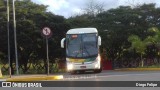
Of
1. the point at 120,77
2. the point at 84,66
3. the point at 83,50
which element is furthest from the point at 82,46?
the point at 120,77

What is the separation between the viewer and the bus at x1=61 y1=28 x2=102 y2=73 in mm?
32156

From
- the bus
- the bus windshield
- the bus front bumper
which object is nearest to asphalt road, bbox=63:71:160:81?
the bus front bumper

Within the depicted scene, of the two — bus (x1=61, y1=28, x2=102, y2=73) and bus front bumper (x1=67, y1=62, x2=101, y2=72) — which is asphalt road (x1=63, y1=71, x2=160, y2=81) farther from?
bus (x1=61, y1=28, x2=102, y2=73)

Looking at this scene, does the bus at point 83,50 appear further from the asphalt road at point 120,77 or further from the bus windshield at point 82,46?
the asphalt road at point 120,77

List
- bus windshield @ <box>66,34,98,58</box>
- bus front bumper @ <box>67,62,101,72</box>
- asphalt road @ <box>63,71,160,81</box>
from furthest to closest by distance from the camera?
bus windshield @ <box>66,34,98,58</box>
bus front bumper @ <box>67,62,101,72</box>
asphalt road @ <box>63,71,160,81</box>

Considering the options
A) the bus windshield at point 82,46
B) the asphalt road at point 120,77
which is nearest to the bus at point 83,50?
the bus windshield at point 82,46

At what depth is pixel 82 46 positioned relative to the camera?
3225cm

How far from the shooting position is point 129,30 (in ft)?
144

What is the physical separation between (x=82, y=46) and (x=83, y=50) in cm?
30

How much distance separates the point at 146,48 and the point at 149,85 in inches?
976

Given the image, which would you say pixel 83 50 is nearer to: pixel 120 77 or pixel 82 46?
pixel 82 46

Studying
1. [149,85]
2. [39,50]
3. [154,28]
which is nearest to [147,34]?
[154,28]

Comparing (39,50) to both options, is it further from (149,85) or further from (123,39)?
(149,85)

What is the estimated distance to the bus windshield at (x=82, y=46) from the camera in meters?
32.2
